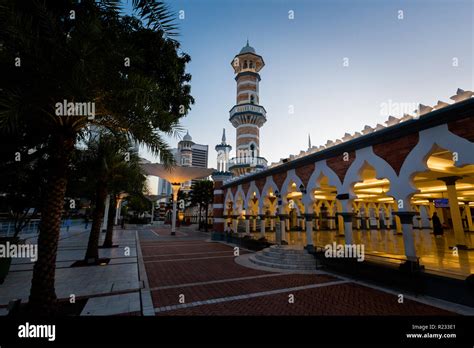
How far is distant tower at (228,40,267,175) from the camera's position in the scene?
29438 millimetres

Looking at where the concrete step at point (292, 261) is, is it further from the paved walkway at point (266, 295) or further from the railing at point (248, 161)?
the railing at point (248, 161)

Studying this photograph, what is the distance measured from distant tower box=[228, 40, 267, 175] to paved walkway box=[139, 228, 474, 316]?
20463mm

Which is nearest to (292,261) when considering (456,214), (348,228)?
(348,228)

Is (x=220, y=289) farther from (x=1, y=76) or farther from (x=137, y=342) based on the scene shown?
(x=1, y=76)

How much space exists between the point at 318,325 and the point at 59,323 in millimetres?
5484

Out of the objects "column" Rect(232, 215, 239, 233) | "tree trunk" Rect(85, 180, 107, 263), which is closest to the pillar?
"column" Rect(232, 215, 239, 233)

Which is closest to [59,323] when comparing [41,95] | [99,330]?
[99,330]

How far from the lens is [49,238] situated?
5.08 metres

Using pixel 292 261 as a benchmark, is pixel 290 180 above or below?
above

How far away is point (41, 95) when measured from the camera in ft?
14.9

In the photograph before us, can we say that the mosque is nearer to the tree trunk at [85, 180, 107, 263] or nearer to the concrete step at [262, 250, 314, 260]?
the concrete step at [262, 250, 314, 260]

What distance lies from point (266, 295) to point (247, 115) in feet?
87.9

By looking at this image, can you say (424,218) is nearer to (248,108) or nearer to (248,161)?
(248,161)

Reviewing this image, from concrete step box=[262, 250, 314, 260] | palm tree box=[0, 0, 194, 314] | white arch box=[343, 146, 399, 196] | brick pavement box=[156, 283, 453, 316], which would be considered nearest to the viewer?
palm tree box=[0, 0, 194, 314]
